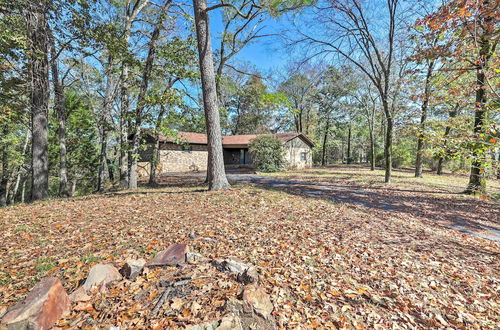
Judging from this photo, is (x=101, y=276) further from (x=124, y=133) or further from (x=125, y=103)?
(x=125, y=103)

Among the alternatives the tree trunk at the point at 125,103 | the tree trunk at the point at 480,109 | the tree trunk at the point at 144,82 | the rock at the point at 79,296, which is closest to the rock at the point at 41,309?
the rock at the point at 79,296

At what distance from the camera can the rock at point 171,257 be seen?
2.70 meters

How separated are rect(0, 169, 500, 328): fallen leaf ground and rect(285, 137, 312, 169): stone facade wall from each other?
14.8 m

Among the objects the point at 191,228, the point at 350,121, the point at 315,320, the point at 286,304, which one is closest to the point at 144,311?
the point at 286,304

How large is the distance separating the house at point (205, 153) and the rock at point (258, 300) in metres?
16.6

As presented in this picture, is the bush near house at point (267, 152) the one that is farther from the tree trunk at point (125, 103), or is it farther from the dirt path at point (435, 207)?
the tree trunk at point (125, 103)

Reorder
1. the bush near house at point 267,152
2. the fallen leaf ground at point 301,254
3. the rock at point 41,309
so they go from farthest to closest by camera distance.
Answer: the bush near house at point 267,152 < the fallen leaf ground at point 301,254 < the rock at point 41,309

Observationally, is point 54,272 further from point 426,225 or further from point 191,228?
point 426,225

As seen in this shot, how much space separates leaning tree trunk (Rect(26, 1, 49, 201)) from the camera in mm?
6473

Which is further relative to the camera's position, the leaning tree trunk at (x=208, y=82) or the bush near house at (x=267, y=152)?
the bush near house at (x=267, y=152)

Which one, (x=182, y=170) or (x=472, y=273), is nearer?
(x=472, y=273)

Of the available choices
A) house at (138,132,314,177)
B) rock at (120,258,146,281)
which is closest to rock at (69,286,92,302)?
rock at (120,258,146,281)

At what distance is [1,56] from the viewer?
6273mm

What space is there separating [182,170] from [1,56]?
14740mm
